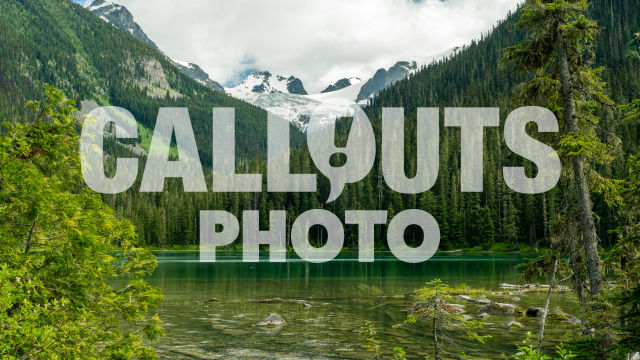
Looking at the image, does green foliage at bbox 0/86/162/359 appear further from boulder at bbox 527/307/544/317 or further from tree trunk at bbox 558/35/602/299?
boulder at bbox 527/307/544/317

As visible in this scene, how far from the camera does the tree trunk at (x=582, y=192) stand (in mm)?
13422

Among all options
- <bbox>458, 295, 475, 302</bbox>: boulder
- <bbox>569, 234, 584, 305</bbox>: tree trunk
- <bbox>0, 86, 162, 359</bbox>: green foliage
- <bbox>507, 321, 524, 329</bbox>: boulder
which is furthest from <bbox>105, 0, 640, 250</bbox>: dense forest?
<bbox>0, 86, 162, 359</bbox>: green foliage

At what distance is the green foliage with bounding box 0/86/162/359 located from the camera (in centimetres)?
630

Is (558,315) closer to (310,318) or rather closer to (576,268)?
(576,268)

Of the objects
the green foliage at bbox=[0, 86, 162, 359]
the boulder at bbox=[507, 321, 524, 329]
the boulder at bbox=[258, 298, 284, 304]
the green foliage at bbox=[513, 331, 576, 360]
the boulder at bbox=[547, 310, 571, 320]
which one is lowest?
the boulder at bbox=[258, 298, 284, 304]

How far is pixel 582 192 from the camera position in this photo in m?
14.0

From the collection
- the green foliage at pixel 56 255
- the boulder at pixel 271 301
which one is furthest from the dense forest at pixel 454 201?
the green foliage at pixel 56 255

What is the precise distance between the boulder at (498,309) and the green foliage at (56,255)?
25353 mm

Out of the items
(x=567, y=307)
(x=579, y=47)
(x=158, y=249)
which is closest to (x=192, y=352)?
(x=579, y=47)

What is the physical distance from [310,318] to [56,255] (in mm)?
22918

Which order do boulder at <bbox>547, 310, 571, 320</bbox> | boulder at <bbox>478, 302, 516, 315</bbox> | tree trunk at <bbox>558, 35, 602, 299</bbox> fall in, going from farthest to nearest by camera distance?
1. boulder at <bbox>478, 302, 516, 315</bbox>
2. boulder at <bbox>547, 310, 571, 320</bbox>
3. tree trunk at <bbox>558, 35, 602, 299</bbox>

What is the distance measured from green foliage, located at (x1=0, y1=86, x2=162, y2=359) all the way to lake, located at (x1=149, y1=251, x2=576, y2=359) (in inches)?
303

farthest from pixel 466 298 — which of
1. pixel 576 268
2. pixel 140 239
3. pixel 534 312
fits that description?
pixel 140 239

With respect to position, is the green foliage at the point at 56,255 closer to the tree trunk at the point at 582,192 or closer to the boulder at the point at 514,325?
the tree trunk at the point at 582,192
